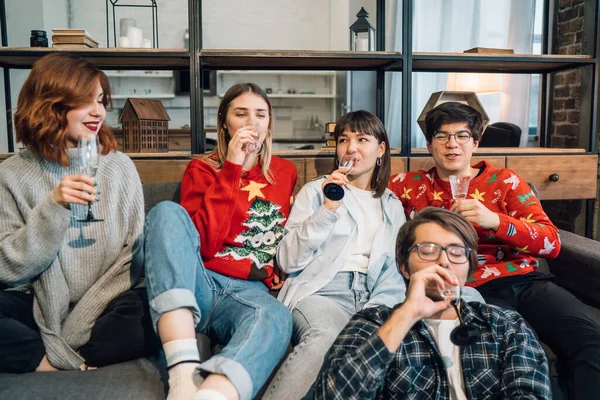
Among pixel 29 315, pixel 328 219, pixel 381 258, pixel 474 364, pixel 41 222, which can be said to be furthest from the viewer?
pixel 381 258

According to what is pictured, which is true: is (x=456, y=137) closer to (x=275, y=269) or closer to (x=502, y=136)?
(x=275, y=269)

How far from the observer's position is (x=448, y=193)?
2.24 m

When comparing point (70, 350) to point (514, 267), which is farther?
point (514, 267)

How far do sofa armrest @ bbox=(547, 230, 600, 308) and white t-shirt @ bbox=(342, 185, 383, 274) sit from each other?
2.60 ft

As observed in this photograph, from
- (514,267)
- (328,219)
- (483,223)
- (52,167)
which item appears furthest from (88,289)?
(514,267)

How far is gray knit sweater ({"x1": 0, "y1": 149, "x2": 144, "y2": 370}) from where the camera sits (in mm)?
1636

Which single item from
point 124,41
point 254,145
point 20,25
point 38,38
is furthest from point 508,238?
point 20,25

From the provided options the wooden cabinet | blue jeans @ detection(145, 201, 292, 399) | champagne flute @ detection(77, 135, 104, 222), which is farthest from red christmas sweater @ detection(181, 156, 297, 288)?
the wooden cabinet

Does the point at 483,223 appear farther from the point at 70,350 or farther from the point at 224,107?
the point at 70,350

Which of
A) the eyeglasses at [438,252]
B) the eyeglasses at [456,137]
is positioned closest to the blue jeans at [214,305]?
the eyeglasses at [438,252]

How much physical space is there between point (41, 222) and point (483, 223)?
4.61 ft

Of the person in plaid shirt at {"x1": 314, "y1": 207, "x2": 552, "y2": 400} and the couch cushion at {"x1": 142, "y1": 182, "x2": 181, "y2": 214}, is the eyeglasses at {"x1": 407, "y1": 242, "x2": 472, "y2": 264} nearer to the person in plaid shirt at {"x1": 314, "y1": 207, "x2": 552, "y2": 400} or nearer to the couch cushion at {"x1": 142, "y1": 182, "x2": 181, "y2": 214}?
the person in plaid shirt at {"x1": 314, "y1": 207, "x2": 552, "y2": 400}

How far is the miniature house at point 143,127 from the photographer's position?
2641mm

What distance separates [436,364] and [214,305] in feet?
2.48
